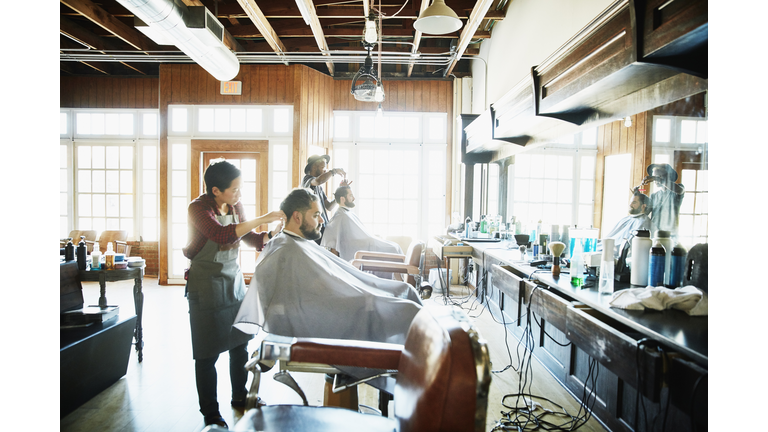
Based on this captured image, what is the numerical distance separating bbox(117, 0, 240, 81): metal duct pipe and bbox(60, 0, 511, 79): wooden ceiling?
454 mm

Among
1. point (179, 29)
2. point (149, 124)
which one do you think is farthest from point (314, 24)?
point (149, 124)

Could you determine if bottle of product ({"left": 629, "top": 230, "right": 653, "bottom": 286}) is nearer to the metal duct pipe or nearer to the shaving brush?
the shaving brush

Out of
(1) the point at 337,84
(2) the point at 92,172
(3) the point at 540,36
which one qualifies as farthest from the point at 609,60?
(2) the point at 92,172

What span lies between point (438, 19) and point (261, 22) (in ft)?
6.39

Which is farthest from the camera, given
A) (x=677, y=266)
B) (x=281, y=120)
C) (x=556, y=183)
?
(x=281, y=120)

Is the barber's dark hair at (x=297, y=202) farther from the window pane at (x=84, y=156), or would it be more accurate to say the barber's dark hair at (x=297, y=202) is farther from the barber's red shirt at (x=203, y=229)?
the window pane at (x=84, y=156)

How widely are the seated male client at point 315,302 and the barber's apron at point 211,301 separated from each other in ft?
0.66

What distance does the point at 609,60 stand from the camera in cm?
171

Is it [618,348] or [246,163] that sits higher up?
[246,163]

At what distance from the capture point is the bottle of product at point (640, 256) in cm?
172

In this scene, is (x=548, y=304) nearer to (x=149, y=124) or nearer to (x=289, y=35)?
(x=289, y=35)

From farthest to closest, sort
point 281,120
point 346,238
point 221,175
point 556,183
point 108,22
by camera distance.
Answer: point 281,120 < point 108,22 < point 346,238 < point 556,183 < point 221,175

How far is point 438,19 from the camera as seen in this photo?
2.68 m
